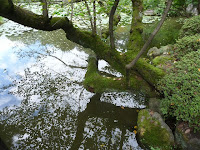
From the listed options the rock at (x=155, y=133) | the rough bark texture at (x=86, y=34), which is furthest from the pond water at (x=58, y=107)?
the rough bark texture at (x=86, y=34)

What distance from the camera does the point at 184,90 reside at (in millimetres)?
2975

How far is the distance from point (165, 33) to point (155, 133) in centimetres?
692

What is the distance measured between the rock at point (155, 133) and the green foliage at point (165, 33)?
16.2 feet

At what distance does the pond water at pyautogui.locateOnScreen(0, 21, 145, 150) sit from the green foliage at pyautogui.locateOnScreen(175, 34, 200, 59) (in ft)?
5.61

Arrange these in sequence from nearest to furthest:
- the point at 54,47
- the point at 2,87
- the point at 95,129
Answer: the point at 95,129, the point at 2,87, the point at 54,47

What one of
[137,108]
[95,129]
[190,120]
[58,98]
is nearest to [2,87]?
[58,98]

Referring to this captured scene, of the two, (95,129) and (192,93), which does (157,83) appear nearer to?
(192,93)

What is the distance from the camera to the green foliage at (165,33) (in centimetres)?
775

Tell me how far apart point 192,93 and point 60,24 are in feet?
9.85

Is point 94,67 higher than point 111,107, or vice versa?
point 94,67

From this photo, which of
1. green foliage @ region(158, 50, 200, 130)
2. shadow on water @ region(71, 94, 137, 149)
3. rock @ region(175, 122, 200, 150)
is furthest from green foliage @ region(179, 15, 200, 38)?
rock @ region(175, 122, 200, 150)

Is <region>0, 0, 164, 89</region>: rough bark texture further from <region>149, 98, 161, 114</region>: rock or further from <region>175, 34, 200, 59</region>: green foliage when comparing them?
<region>175, 34, 200, 59</region>: green foliage

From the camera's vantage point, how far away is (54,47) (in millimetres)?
7383

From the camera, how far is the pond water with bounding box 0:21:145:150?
3.45 m
